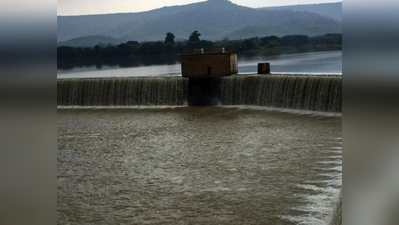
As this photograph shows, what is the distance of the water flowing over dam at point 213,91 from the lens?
1277 cm

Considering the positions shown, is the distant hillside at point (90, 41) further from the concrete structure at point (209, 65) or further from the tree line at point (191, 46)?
the concrete structure at point (209, 65)

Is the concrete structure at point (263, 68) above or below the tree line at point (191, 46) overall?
below

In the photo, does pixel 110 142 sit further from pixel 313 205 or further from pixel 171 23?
pixel 171 23

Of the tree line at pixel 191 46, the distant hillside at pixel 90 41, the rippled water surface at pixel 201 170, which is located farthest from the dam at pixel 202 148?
the distant hillside at pixel 90 41

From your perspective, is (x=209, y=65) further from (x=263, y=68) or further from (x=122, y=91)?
(x=122, y=91)

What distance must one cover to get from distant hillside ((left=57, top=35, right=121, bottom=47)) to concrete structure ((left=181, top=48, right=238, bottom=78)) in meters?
40.2

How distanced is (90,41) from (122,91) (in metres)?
42.3

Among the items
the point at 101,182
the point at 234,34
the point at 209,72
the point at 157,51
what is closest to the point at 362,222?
the point at 101,182

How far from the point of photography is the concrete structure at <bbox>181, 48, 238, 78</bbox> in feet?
50.1

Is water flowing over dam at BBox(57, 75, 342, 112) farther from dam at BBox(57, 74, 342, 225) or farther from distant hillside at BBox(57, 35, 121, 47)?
distant hillside at BBox(57, 35, 121, 47)

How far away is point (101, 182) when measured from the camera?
658cm

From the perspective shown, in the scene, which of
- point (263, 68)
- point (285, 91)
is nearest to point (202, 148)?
point (285, 91)

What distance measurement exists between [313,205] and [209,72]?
10402mm

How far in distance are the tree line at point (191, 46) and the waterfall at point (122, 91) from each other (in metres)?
33.0
